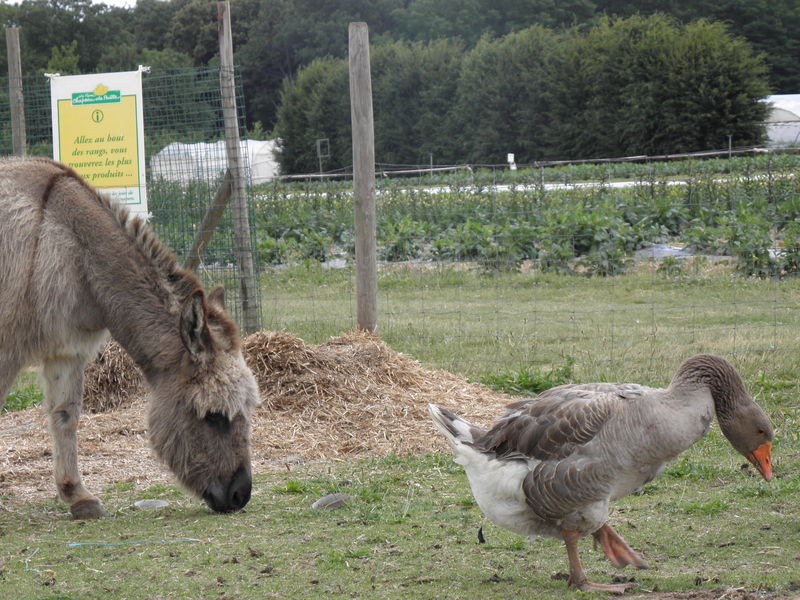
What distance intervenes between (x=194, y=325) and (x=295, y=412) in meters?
2.95

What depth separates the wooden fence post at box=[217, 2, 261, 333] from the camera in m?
9.70

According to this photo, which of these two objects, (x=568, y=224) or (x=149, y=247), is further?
(x=568, y=224)

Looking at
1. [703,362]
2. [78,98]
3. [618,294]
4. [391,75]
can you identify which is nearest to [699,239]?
[618,294]

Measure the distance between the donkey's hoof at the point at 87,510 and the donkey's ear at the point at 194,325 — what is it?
1460mm

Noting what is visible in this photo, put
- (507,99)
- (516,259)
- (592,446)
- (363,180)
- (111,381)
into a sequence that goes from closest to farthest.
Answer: (592,446) < (111,381) < (363,180) < (516,259) < (507,99)

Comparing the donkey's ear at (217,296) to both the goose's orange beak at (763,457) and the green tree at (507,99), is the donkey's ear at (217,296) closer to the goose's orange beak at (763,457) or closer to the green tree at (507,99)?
the goose's orange beak at (763,457)

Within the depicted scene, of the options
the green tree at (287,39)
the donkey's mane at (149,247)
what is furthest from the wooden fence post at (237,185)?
the green tree at (287,39)

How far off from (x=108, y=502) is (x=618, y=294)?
9.40 metres

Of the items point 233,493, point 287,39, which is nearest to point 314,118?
point 287,39

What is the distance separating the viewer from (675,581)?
4.11 m

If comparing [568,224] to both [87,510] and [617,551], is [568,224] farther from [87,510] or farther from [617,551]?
[617,551]

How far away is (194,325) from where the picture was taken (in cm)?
513

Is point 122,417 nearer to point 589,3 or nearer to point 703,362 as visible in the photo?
point 703,362

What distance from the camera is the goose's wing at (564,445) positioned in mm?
4070
